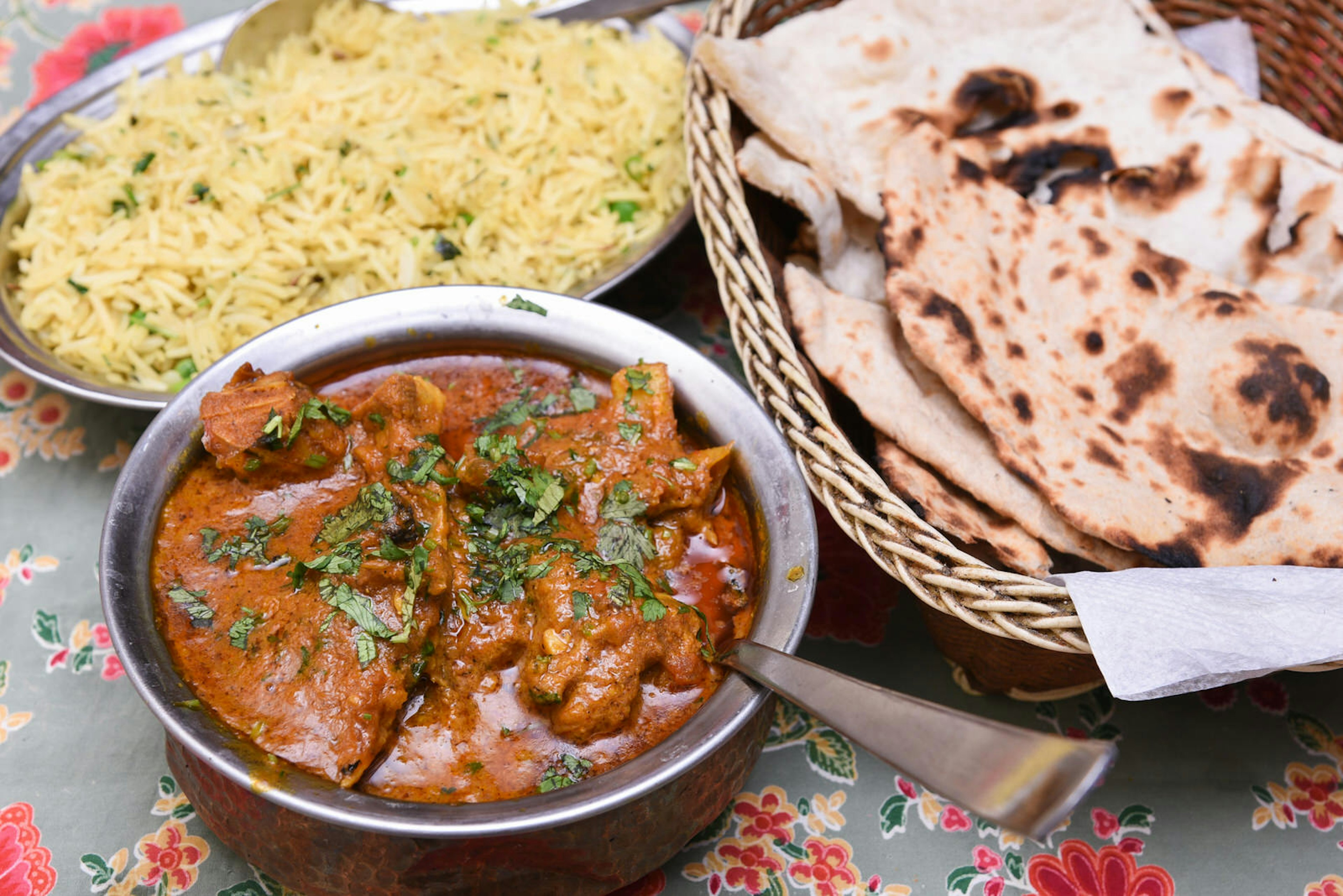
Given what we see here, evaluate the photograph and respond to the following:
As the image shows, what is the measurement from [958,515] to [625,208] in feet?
4.44

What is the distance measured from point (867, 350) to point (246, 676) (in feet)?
4.30

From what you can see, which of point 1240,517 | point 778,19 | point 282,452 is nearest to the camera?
point 282,452

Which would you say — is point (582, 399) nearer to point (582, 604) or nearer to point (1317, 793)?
point (582, 604)

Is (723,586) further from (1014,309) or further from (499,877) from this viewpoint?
(1014,309)

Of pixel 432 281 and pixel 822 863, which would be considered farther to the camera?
pixel 432 281

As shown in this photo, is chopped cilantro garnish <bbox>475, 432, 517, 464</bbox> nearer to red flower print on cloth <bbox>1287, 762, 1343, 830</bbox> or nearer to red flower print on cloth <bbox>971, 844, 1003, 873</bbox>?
red flower print on cloth <bbox>971, 844, 1003, 873</bbox>

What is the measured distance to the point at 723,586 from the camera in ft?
5.66

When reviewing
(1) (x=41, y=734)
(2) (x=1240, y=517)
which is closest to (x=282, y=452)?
(1) (x=41, y=734)

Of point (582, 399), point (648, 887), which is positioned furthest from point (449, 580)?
point (648, 887)

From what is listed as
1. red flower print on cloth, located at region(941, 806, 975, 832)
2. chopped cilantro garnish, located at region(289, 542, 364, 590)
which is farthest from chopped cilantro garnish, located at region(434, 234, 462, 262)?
red flower print on cloth, located at region(941, 806, 975, 832)

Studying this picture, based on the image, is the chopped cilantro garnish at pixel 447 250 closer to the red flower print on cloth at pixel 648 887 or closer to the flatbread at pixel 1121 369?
the flatbread at pixel 1121 369

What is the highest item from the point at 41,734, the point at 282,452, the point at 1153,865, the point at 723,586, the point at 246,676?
the point at 282,452

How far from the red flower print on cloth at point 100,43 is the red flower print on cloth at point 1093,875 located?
3.48 meters

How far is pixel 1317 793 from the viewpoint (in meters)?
2.03
